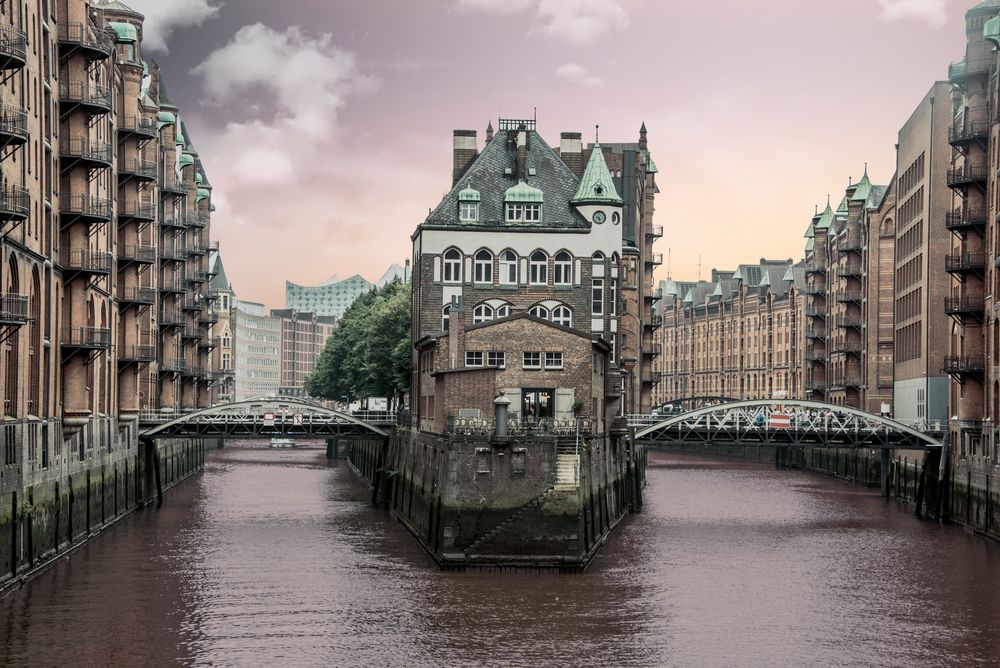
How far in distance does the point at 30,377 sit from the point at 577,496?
20.1m

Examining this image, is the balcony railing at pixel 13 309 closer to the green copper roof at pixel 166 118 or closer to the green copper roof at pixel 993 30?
the green copper roof at pixel 993 30

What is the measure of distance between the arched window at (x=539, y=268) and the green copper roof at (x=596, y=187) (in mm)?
3659

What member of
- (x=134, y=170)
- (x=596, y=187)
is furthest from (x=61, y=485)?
(x=596, y=187)

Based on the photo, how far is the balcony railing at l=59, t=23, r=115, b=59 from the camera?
201 feet

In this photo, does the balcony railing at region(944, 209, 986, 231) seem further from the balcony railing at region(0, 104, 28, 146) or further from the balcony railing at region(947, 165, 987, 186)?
the balcony railing at region(0, 104, 28, 146)

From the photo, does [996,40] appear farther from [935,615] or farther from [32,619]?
[32,619]

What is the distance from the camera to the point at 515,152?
89.7m

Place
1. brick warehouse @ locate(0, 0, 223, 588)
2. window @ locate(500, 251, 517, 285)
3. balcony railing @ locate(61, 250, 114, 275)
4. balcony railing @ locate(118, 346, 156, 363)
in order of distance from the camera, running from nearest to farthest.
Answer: brick warehouse @ locate(0, 0, 223, 588) < balcony railing @ locate(61, 250, 114, 275) < balcony railing @ locate(118, 346, 156, 363) < window @ locate(500, 251, 517, 285)

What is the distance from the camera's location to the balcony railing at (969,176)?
75.2 m

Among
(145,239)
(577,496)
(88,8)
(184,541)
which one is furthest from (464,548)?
(145,239)

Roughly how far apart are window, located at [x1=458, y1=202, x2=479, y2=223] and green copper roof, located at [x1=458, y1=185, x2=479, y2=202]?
0.74 feet

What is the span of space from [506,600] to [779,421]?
168 feet

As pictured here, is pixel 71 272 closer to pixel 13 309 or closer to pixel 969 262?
pixel 13 309

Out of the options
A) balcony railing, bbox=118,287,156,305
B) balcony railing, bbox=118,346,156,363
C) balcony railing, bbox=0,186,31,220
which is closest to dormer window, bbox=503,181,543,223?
balcony railing, bbox=118,287,156,305
